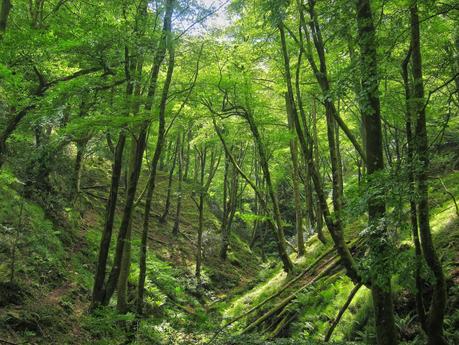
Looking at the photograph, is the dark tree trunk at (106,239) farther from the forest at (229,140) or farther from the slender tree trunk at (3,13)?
the slender tree trunk at (3,13)

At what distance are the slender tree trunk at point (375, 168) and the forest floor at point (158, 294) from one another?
302 millimetres

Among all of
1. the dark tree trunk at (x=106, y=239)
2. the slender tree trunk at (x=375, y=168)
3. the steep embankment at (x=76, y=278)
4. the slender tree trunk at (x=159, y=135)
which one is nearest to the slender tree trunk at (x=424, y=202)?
the slender tree trunk at (x=375, y=168)

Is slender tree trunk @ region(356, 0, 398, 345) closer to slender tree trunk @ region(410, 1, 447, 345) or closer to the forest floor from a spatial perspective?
the forest floor

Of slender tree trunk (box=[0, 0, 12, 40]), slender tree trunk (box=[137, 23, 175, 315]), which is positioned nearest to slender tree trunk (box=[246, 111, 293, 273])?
slender tree trunk (box=[137, 23, 175, 315])

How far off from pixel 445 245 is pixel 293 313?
3.83m

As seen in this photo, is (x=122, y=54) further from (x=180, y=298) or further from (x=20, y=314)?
(x=180, y=298)

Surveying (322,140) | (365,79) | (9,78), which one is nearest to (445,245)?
(365,79)

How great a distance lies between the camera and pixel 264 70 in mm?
13484

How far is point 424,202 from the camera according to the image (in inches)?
176

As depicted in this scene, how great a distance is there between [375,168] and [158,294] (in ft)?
29.8

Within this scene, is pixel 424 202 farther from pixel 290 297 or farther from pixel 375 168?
pixel 290 297

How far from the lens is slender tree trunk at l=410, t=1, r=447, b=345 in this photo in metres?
4.11

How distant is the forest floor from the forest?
0.05 m

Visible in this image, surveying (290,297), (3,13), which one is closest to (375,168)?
(290,297)
